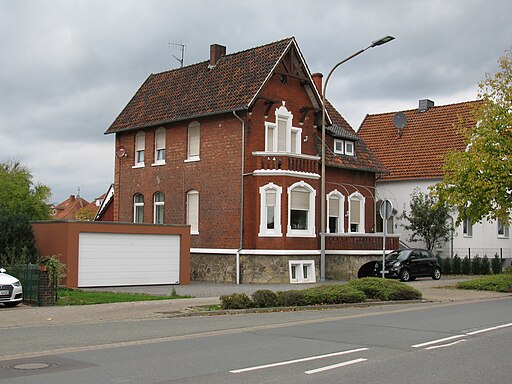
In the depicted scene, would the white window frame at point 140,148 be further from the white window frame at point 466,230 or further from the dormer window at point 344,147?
the white window frame at point 466,230

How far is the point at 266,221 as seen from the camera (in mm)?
30734

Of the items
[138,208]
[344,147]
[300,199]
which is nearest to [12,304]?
→ [300,199]

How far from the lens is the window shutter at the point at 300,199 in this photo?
103 feet

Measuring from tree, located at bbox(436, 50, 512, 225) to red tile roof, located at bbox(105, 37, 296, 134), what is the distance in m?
9.01

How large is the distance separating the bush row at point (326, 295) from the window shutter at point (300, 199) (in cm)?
922

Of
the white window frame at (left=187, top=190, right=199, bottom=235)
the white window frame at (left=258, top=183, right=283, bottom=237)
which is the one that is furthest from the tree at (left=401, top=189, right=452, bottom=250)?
the white window frame at (left=187, top=190, right=199, bottom=235)

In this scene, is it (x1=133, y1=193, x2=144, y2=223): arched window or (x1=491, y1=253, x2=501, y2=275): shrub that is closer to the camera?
(x1=133, y1=193, x2=144, y2=223): arched window

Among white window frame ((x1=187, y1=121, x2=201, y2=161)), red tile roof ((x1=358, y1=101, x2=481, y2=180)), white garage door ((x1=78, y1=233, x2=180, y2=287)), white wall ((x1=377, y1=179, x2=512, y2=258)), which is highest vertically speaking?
red tile roof ((x1=358, y1=101, x2=481, y2=180))

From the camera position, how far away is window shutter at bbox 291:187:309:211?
103 ft

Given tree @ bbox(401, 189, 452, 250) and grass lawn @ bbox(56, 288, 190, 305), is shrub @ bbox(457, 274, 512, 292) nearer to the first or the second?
tree @ bbox(401, 189, 452, 250)

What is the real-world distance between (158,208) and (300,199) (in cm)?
786

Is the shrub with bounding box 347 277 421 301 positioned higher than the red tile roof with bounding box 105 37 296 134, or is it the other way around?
the red tile roof with bounding box 105 37 296 134

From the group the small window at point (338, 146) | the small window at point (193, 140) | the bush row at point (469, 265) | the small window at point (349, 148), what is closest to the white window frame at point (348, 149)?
the small window at point (349, 148)

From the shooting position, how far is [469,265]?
4109 cm
